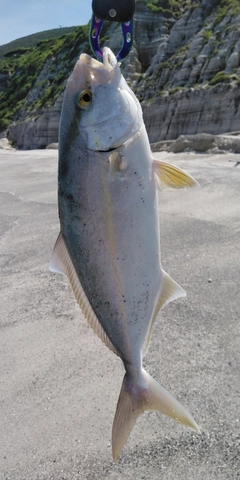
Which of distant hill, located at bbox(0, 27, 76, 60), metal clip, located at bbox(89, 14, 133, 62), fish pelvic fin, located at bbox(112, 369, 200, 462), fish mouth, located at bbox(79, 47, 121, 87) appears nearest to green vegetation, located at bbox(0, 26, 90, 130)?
metal clip, located at bbox(89, 14, 133, 62)

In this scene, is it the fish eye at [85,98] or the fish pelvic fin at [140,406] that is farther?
the fish pelvic fin at [140,406]

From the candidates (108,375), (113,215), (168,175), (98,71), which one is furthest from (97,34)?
(108,375)

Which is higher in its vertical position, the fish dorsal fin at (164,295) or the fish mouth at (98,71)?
the fish mouth at (98,71)

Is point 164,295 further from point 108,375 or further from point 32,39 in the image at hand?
point 32,39

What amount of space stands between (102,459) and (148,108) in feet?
82.6

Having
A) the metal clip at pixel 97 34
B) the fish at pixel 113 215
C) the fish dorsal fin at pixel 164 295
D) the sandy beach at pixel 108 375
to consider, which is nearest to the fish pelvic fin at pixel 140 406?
the fish at pixel 113 215

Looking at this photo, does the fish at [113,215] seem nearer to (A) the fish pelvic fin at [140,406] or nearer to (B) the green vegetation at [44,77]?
(A) the fish pelvic fin at [140,406]

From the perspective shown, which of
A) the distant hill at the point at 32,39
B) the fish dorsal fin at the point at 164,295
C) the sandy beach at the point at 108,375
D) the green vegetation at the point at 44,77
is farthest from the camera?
the distant hill at the point at 32,39

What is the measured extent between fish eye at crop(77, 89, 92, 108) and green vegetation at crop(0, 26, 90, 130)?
126 ft

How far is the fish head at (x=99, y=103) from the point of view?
1735mm

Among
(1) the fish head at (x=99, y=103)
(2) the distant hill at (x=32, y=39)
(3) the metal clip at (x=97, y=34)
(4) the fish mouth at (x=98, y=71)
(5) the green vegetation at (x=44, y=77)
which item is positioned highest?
(2) the distant hill at (x=32, y=39)

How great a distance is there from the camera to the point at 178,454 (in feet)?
9.50

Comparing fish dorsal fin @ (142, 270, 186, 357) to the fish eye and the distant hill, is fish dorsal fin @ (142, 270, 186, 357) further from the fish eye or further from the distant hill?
the distant hill

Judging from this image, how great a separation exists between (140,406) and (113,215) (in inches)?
36.0
